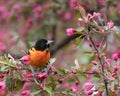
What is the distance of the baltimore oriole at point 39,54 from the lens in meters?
4.10

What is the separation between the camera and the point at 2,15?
7.38 metres

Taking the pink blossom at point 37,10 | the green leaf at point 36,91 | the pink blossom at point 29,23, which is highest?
the pink blossom at point 37,10

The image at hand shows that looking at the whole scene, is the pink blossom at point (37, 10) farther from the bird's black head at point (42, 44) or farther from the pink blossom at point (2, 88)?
the pink blossom at point (2, 88)

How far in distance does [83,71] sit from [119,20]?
2.90 m

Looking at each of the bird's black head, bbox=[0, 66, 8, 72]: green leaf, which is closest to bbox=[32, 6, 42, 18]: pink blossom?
the bird's black head

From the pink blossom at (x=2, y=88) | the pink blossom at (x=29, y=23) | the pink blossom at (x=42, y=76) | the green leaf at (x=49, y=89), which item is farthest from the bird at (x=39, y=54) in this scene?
the pink blossom at (x=29, y=23)

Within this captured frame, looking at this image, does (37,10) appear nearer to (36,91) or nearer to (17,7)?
(17,7)

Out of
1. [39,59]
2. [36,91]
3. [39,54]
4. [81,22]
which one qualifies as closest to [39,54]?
[39,54]

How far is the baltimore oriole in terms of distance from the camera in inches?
161

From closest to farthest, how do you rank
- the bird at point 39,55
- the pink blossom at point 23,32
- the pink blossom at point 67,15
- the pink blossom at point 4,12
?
the bird at point 39,55
the pink blossom at point 67,15
the pink blossom at point 23,32
the pink blossom at point 4,12

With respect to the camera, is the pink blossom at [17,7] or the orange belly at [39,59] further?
the pink blossom at [17,7]

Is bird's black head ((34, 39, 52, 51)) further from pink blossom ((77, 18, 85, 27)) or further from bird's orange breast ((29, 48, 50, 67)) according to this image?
pink blossom ((77, 18, 85, 27))

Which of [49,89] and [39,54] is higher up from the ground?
[39,54]

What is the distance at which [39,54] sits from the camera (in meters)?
4.30
